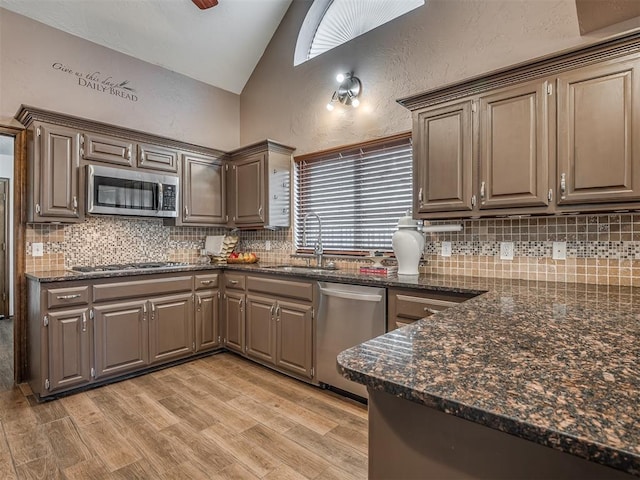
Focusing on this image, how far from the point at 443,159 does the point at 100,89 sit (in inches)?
130

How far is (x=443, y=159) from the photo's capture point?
2486 mm

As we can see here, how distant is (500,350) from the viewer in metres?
0.88

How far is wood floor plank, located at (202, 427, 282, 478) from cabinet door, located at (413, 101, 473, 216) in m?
1.86

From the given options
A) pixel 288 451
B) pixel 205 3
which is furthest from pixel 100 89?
pixel 288 451

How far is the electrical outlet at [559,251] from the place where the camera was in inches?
91.5

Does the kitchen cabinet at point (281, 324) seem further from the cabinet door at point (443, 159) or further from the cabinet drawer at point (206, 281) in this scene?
the cabinet door at point (443, 159)

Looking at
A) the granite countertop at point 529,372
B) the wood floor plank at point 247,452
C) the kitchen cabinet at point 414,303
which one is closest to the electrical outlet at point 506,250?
the kitchen cabinet at point 414,303

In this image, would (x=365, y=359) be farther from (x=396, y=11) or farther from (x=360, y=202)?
(x=396, y=11)

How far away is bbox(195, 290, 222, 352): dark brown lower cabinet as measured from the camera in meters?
3.52

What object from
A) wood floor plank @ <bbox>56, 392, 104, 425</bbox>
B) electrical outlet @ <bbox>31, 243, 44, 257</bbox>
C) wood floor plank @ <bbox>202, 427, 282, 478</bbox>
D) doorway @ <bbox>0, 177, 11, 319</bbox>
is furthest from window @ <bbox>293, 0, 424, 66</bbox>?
doorway @ <bbox>0, 177, 11, 319</bbox>

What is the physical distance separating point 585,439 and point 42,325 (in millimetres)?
3229

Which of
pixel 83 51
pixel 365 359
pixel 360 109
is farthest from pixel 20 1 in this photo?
pixel 365 359

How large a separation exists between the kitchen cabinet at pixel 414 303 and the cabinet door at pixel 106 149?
2700mm

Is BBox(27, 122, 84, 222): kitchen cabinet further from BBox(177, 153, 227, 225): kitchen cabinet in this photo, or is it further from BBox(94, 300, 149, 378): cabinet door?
BBox(177, 153, 227, 225): kitchen cabinet
